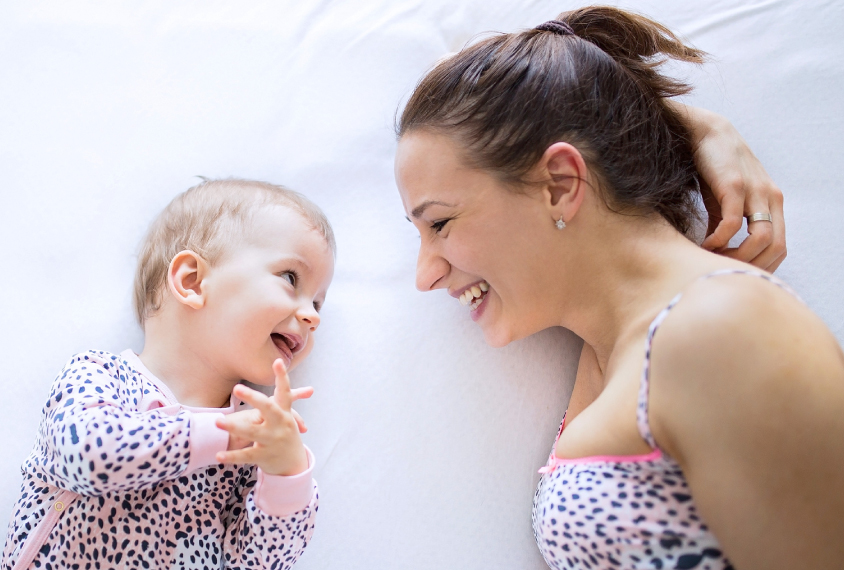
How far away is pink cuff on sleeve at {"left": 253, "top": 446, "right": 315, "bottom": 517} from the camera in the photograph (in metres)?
1.16

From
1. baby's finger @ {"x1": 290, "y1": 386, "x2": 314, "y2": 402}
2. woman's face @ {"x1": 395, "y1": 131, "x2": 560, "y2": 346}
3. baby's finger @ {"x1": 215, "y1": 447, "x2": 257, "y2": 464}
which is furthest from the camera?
woman's face @ {"x1": 395, "y1": 131, "x2": 560, "y2": 346}

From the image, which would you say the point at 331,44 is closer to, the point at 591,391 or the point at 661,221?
the point at 661,221

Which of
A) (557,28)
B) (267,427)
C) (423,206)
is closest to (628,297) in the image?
(423,206)

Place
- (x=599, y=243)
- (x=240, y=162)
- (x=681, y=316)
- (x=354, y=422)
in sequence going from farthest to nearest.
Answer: (x=240, y=162) → (x=354, y=422) → (x=599, y=243) → (x=681, y=316)

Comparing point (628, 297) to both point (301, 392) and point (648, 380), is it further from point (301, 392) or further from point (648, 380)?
point (301, 392)

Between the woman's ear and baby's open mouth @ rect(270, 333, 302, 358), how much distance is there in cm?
63

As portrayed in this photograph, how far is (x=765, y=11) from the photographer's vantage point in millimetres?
1762

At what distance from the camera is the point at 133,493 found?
1.21 meters

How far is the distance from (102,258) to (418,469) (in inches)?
37.5

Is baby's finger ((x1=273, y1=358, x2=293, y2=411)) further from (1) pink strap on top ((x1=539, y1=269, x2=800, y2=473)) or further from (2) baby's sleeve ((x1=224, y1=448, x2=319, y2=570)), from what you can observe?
(1) pink strap on top ((x1=539, y1=269, x2=800, y2=473))

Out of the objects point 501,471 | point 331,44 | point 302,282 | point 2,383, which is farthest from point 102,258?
point 501,471

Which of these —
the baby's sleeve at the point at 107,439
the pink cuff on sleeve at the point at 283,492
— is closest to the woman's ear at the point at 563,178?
the pink cuff on sleeve at the point at 283,492

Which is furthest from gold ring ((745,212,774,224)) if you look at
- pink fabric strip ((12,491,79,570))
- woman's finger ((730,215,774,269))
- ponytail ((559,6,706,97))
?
pink fabric strip ((12,491,79,570))

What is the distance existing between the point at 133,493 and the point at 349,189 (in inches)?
35.8
